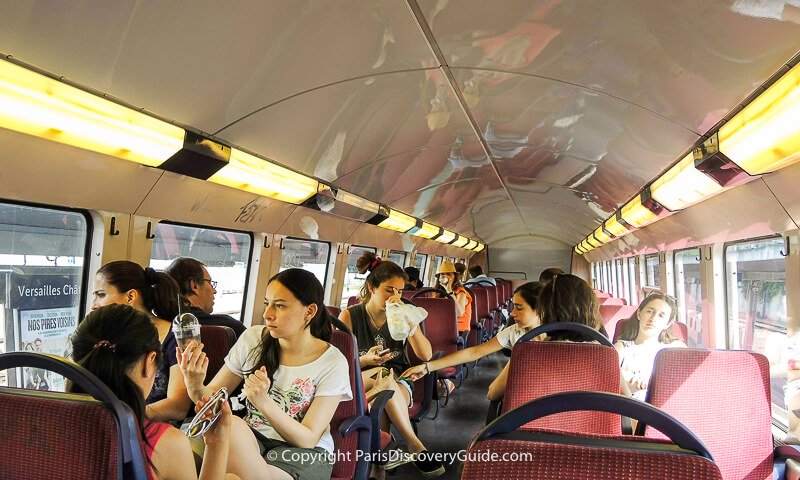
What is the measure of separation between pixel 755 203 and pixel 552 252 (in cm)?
1711

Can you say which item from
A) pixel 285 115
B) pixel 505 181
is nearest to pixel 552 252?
pixel 505 181

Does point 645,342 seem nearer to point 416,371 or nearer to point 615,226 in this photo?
point 416,371

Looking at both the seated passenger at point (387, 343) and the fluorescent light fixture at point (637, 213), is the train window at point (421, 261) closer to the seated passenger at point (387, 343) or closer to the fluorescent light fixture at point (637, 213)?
the fluorescent light fixture at point (637, 213)

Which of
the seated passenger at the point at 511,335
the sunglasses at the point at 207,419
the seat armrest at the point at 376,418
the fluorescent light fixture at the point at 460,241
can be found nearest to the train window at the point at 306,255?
the seated passenger at the point at 511,335

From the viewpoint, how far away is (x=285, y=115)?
14.0ft

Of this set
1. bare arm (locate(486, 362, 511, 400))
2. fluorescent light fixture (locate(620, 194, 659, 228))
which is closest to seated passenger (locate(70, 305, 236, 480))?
bare arm (locate(486, 362, 511, 400))

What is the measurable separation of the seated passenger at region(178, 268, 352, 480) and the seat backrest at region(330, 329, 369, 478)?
5.0 inches

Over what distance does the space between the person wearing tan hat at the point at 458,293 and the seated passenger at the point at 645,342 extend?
164 inches

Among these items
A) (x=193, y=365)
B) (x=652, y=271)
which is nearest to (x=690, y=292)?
(x=652, y=271)

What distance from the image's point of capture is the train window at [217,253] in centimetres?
521

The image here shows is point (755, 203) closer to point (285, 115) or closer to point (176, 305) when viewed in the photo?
point (285, 115)

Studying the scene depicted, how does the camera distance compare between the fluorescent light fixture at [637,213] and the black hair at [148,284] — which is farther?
the fluorescent light fixture at [637,213]

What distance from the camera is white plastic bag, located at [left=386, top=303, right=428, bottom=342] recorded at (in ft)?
15.8

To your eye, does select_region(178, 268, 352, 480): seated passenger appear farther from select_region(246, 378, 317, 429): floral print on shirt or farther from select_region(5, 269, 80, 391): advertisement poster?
select_region(5, 269, 80, 391): advertisement poster
